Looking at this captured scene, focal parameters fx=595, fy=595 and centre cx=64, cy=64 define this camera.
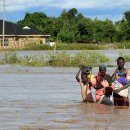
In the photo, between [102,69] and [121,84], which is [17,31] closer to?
[102,69]

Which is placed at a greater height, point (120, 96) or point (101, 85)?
point (101, 85)

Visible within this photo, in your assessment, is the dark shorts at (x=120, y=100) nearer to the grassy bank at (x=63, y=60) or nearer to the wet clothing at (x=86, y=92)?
the wet clothing at (x=86, y=92)

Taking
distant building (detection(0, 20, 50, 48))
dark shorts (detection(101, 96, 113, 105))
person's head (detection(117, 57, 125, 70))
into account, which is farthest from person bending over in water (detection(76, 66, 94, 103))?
distant building (detection(0, 20, 50, 48))

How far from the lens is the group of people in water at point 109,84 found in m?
12.9

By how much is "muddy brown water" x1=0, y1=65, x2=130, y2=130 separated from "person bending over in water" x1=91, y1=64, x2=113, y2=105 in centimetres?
21

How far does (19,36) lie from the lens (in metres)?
73.2

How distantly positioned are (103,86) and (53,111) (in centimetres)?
132

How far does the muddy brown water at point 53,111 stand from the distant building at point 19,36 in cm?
5275

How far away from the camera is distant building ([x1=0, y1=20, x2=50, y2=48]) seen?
72.5m

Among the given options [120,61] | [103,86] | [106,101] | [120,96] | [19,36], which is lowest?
[106,101]

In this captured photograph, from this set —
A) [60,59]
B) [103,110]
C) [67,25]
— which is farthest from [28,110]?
[67,25]

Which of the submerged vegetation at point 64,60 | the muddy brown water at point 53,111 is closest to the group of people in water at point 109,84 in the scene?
the muddy brown water at point 53,111

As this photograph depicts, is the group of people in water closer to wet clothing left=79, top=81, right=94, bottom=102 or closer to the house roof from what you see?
wet clothing left=79, top=81, right=94, bottom=102

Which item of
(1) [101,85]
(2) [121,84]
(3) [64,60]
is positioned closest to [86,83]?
(1) [101,85]
